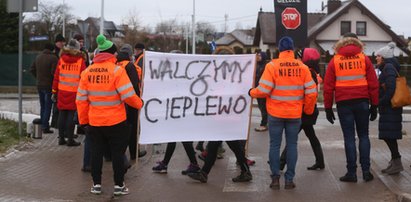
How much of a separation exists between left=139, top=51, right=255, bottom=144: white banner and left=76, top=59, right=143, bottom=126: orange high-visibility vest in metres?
0.99

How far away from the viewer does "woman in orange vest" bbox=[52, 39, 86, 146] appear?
9.68 meters

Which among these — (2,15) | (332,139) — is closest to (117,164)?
(332,139)

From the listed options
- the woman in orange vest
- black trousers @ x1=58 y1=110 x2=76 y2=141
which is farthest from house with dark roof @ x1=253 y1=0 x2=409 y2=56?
the woman in orange vest

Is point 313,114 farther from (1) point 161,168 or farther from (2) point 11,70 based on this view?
(2) point 11,70

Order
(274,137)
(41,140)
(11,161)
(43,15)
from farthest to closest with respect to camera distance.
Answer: (43,15) → (41,140) → (11,161) → (274,137)

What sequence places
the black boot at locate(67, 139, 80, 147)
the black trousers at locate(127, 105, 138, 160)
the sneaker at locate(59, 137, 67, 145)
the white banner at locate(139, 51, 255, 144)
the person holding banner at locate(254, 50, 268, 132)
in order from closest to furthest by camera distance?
the white banner at locate(139, 51, 255, 144) → the black trousers at locate(127, 105, 138, 160) → the black boot at locate(67, 139, 80, 147) → the sneaker at locate(59, 137, 67, 145) → the person holding banner at locate(254, 50, 268, 132)

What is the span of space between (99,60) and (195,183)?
210 centimetres

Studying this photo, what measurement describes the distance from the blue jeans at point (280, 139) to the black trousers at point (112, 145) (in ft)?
6.00

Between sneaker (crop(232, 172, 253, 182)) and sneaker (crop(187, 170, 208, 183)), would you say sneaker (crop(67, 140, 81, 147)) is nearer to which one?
sneaker (crop(187, 170, 208, 183))

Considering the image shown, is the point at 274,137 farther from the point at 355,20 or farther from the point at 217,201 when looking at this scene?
the point at 355,20

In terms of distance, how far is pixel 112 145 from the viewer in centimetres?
688

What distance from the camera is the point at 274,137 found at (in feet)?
23.6

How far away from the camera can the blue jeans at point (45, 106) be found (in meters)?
11.3

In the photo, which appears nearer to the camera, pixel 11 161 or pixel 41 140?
pixel 11 161
